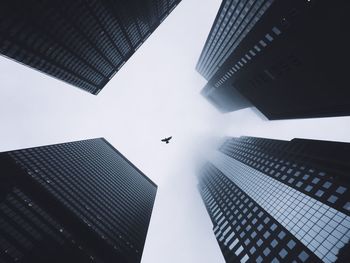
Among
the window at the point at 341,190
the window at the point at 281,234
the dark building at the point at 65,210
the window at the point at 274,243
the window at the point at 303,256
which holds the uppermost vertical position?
the window at the point at 341,190

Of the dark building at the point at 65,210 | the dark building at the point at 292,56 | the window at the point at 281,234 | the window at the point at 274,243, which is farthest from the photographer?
the window at the point at 281,234

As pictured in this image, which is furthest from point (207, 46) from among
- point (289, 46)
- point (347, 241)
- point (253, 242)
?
point (347, 241)

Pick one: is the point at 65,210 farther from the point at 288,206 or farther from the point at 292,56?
the point at 292,56

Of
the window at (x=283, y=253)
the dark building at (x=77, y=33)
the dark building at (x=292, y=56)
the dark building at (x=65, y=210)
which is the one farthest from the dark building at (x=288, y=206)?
the dark building at (x=77, y=33)

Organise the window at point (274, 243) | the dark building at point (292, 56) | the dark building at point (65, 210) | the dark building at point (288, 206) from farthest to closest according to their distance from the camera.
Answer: the window at point (274, 243) < the dark building at point (65, 210) < the dark building at point (288, 206) < the dark building at point (292, 56)

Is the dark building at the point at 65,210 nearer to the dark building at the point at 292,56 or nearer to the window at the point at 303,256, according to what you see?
the window at the point at 303,256

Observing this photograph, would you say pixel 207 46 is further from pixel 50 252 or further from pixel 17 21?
pixel 50 252

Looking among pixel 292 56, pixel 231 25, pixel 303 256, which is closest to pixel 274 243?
pixel 303 256
